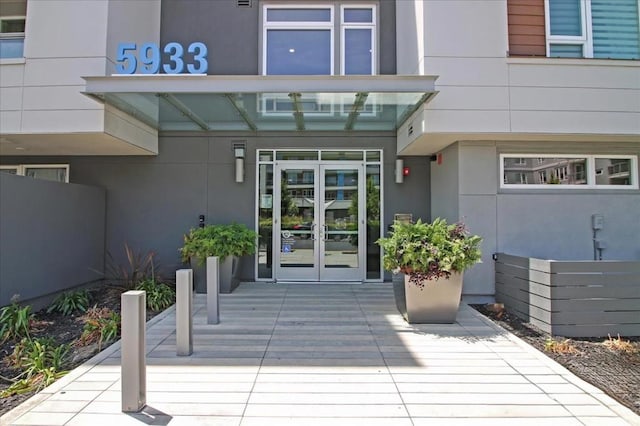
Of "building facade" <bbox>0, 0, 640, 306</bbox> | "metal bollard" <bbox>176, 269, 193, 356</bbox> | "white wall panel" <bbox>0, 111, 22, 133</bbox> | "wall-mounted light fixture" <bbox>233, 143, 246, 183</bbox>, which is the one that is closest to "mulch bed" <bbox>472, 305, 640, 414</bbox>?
"building facade" <bbox>0, 0, 640, 306</bbox>

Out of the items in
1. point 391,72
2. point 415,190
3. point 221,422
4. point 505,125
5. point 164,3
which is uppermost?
point 164,3

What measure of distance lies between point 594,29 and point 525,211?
3.13 meters

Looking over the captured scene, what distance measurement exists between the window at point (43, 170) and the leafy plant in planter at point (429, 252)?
6712mm

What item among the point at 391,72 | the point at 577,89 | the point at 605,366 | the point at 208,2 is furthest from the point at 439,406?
the point at 208,2

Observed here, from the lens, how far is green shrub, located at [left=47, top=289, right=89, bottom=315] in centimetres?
577

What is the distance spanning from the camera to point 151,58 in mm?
5613

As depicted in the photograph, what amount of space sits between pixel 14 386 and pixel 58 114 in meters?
4.26

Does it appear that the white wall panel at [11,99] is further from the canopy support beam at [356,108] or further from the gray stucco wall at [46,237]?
the canopy support beam at [356,108]

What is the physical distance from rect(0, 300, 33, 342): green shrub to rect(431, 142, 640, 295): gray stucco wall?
6202 mm

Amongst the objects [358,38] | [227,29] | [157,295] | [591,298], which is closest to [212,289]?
[157,295]

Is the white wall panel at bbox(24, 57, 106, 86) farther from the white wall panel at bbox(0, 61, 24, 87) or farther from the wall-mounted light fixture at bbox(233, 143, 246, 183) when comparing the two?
the wall-mounted light fixture at bbox(233, 143, 246, 183)

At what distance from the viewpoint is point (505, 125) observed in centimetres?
→ 579

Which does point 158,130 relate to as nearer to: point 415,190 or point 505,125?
point 415,190

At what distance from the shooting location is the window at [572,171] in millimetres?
6312
